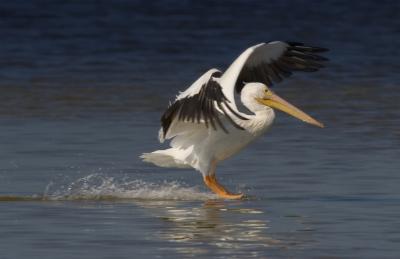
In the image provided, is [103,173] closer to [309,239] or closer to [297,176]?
[297,176]

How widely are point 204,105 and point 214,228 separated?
1284 mm

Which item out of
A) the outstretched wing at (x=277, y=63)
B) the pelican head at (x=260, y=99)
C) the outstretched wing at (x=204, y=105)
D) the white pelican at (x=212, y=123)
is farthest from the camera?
the outstretched wing at (x=277, y=63)

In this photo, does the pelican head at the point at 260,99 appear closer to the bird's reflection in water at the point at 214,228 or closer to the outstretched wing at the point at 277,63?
the outstretched wing at the point at 277,63

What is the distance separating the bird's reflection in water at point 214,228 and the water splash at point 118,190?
0.25 m

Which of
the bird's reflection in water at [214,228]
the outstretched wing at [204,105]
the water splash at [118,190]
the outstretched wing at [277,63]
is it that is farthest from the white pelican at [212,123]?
the bird's reflection in water at [214,228]

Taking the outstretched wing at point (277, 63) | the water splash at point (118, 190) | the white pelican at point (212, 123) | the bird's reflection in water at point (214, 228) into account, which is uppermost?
the outstretched wing at point (277, 63)

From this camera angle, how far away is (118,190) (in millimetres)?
10820

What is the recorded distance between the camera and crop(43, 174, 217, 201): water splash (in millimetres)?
10508

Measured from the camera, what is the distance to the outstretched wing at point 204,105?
33.2 feet

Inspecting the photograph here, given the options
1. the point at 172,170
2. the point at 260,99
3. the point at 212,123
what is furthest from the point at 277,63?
the point at 212,123

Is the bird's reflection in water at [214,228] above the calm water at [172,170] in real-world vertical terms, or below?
below

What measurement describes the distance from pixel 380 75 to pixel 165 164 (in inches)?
293

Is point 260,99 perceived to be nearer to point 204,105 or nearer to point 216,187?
point 216,187

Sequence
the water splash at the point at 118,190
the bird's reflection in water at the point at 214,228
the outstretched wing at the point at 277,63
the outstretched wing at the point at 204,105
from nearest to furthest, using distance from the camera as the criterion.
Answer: the bird's reflection in water at the point at 214,228 < the outstretched wing at the point at 204,105 < the water splash at the point at 118,190 < the outstretched wing at the point at 277,63
